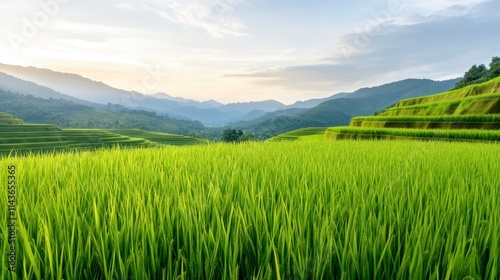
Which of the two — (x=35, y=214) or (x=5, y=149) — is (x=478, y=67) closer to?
(x=35, y=214)

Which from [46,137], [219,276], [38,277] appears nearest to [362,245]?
[219,276]

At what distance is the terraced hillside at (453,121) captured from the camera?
17.1 m

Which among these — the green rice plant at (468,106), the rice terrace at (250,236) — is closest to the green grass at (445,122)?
the green rice plant at (468,106)

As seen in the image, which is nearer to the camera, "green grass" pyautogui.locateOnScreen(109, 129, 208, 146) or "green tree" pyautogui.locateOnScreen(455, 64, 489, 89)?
"green tree" pyautogui.locateOnScreen(455, 64, 489, 89)

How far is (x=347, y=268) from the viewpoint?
3.39ft

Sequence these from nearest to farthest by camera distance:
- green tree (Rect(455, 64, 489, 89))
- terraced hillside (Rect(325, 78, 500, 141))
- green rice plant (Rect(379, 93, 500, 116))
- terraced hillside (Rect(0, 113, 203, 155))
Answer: terraced hillside (Rect(325, 78, 500, 141))
green rice plant (Rect(379, 93, 500, 116))
terraced hillside (Rect(0, 113, 203, 155))
green tree (Rect(455, 64, 489, 89))

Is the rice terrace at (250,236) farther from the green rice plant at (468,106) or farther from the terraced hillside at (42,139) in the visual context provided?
the terraced hillside at (42,139)

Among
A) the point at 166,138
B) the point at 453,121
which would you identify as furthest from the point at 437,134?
the point at 166,138

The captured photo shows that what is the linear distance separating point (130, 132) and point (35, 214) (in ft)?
370

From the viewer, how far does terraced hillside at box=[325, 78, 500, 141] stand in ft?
56.2

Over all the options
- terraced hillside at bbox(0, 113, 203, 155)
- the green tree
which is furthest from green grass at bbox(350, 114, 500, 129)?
the green tree

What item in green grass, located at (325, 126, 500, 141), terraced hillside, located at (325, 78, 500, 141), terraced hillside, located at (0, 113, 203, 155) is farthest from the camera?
terraced hillside, located at (0, 113, 203, 155)

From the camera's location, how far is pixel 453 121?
65.8 ft

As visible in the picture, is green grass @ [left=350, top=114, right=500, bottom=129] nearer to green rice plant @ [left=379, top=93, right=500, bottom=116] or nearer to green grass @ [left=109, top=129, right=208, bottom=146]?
green rice plant @ [left=379, top=93, right=500, bottom=116]
